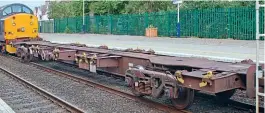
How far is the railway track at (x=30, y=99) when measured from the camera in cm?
799

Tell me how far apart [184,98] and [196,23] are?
23.3m

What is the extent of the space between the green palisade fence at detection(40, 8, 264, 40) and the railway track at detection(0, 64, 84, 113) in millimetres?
15621

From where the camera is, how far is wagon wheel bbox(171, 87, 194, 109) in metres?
6.95

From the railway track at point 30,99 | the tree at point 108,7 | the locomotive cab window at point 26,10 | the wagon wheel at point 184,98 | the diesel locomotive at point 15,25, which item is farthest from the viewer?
→ the tree at point 108,7

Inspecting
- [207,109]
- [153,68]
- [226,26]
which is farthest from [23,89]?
[226,26]

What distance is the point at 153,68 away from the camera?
7914 millimetres

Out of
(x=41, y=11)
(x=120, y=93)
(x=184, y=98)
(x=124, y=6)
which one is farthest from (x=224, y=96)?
(x=41, y=11)

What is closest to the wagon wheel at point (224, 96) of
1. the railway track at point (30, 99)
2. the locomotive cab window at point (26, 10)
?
the railway track at point (30, 99)

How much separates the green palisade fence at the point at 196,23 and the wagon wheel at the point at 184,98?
16.0 m

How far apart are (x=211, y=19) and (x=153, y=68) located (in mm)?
21448

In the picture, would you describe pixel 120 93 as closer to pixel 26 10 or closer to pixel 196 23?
pixel 26 10

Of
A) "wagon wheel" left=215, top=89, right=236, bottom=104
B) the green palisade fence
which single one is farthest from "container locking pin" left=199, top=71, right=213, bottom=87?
the green palisade fence

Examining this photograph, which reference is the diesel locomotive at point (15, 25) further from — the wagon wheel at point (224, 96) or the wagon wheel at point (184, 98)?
the wagon wheel at point (184, 98)

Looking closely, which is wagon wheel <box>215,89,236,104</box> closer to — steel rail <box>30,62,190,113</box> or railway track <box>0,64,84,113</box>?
steel rail <box>30,62,190,113</box>
